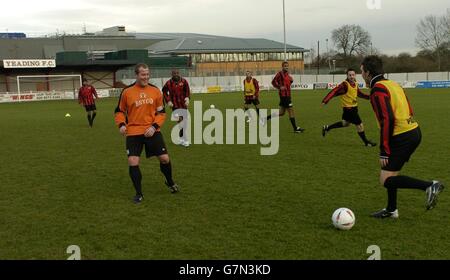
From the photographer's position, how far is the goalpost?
47156mm

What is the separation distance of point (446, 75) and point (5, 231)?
57.7m

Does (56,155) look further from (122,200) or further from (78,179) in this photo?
(122,200)

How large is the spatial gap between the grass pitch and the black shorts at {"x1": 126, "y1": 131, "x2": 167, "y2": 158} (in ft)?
2.29

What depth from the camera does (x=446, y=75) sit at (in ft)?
182

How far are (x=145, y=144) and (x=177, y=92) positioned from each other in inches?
213

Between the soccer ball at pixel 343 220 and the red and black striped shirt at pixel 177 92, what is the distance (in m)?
7.52

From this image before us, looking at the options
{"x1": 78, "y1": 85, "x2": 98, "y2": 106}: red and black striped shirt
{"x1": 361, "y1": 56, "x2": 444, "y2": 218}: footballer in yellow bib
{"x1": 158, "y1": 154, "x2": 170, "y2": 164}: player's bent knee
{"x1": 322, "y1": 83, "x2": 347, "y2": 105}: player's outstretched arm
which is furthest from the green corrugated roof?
{"x1": 361, "y1": 56, "x2": 444, "y2": 218}: footballer in yellow bib

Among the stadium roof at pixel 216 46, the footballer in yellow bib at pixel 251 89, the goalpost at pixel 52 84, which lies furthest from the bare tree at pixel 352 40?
the footballer in yellow bib at pixel 251 89

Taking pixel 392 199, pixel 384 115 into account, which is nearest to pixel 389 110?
pixel 384 115

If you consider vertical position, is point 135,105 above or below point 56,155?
above

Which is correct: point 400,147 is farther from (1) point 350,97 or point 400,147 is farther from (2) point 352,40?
(2) point 352,40

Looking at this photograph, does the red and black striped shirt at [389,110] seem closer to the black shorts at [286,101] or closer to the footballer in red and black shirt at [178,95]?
the footballer in red and black shirt at [178,95]
